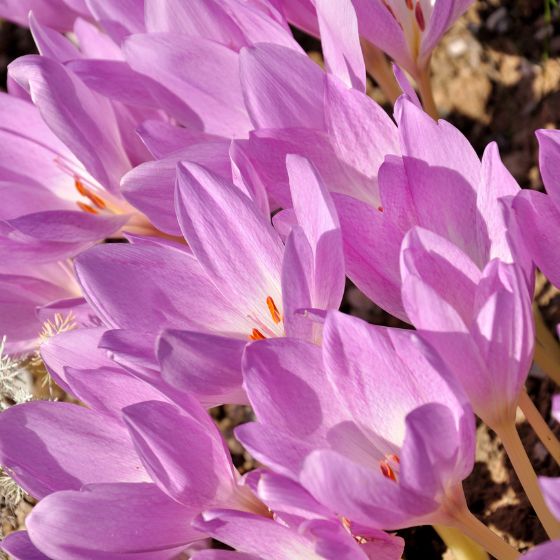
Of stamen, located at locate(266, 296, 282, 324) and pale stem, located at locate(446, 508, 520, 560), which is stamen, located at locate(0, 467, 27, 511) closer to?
stamen, located at locate(266, 296, 282, 324)

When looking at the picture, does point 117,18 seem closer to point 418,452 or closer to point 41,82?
point 41,82

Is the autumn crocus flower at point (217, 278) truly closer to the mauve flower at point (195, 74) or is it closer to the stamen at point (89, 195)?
the mauve flower at point (195, 74)

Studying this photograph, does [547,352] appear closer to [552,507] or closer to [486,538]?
[486,538]

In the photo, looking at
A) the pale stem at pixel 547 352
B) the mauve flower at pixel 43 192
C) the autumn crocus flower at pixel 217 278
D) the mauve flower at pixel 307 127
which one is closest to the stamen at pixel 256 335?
the autumn crocus flower at pixel 217 278

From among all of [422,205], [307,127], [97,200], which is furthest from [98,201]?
[422,205]

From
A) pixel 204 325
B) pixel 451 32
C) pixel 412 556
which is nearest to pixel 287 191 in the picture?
pixel 204 325

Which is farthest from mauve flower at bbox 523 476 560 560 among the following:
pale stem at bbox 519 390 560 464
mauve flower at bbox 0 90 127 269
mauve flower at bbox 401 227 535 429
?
mauve flower at bbox 0 90 127 269

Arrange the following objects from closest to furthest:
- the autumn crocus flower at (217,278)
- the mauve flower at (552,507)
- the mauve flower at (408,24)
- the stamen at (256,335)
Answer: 1. the mauve flower at (552,507)
2. the autumn crocus flower at (217,278)
3. the stamen at (256,335)
4. the mauve flower at (408,24)
